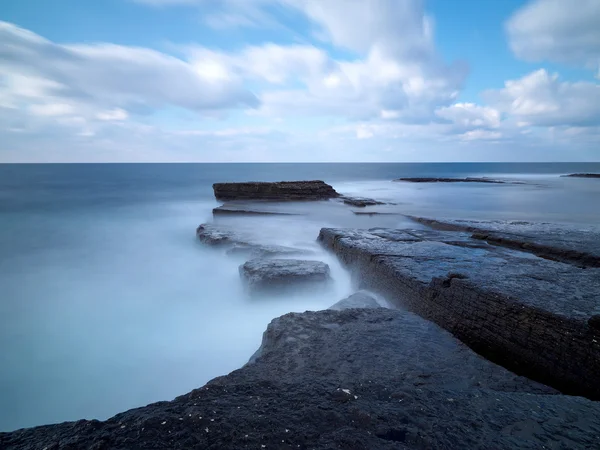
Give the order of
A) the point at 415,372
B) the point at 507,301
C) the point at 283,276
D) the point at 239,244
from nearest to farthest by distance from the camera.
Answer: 1. the point at 415,372
2. the point at 507,301
3. the point at 283,276
4. the point at 239,244

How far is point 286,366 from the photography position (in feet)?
8.49

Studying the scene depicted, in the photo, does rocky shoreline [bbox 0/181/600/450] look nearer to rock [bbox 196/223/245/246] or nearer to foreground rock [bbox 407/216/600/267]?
foreground rock [bbox 407/216/600/267]

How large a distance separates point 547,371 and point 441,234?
4.41 meters

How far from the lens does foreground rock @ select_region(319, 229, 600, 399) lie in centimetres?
259

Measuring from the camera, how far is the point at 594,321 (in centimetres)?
246

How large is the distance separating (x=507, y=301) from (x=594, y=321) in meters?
0.65

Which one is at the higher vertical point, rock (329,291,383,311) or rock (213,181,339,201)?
rock (213,181,339,201)

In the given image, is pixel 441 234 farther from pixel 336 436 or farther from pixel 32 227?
pixel 32 227

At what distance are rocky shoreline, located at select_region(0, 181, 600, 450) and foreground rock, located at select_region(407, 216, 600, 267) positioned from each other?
0.17 feet

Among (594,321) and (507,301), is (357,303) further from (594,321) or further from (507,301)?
(594,321)

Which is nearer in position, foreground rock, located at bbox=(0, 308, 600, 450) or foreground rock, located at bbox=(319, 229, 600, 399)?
foreground rock, located at bbox=(0, 308, 600, 450)

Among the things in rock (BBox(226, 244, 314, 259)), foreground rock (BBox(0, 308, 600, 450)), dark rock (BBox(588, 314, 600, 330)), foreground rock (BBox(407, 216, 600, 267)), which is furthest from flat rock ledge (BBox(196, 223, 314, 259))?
dark rock (BBox(588, 314, 600, 330))

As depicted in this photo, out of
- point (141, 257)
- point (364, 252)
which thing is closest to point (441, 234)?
point (364, 252)

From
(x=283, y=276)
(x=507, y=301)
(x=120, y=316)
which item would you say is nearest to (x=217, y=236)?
(x=120, y=316)
